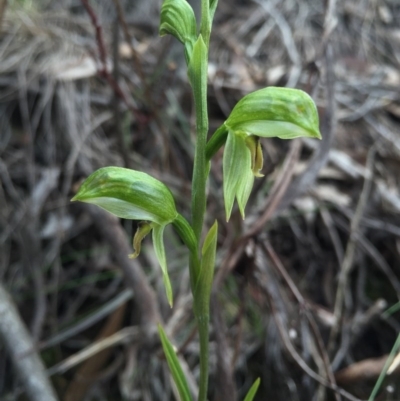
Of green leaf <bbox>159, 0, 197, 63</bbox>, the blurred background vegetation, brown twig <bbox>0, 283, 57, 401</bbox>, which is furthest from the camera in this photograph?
the blurred background vegetation

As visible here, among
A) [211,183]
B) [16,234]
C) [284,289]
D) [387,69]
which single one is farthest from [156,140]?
[387,69]

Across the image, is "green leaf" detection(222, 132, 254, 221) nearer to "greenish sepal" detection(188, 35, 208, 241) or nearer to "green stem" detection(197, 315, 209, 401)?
"greenish sepal" detection(188, 35, 208, 241)

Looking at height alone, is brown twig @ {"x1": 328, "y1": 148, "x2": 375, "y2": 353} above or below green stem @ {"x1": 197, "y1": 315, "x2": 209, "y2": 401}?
below

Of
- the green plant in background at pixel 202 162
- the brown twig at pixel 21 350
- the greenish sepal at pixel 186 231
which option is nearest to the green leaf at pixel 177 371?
the green plant in background at pixel 202 162

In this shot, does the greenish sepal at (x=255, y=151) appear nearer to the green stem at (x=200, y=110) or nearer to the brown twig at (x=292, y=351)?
the green stem at (x=200, y=110)

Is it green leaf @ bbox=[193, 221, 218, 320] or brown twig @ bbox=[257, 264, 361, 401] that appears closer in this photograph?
green leaf @ bbox=[193, 221, 218, 320]

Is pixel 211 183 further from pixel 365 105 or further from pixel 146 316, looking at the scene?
pixel 365 105

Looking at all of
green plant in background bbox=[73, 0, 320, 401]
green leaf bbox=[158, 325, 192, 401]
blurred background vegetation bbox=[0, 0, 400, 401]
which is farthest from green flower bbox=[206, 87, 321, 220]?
blurred background vegetation bbox=[0, 0, 400, 401]
